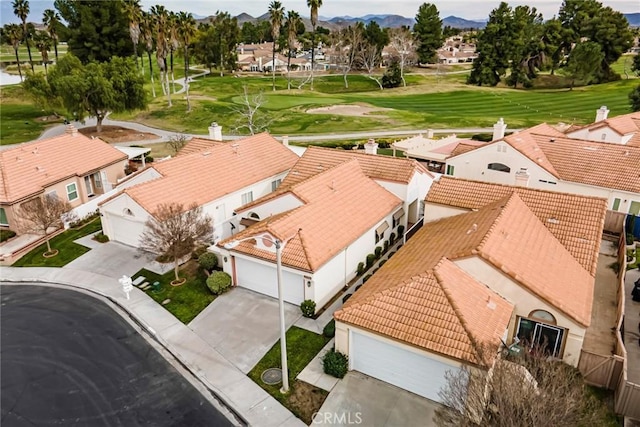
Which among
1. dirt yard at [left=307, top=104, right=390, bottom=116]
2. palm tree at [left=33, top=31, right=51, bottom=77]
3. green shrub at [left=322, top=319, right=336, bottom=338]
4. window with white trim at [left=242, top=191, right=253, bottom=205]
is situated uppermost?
palm tree at [left=33, top=31, right=51, bottom=77]

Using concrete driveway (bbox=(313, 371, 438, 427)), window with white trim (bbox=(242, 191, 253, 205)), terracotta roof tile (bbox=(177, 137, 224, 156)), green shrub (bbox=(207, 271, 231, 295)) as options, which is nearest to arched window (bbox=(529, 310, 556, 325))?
concrete driveway (bbox=(313, 371, 438, 427))

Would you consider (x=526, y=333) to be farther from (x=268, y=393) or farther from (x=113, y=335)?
(x=113, y=335)

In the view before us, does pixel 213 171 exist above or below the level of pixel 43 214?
above

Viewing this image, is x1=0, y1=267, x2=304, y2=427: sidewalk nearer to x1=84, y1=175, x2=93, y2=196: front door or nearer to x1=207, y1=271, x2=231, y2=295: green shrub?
x1=207, y1=271, x2=231, y2=295: green shrub

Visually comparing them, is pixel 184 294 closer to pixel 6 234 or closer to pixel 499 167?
pixel 6 234

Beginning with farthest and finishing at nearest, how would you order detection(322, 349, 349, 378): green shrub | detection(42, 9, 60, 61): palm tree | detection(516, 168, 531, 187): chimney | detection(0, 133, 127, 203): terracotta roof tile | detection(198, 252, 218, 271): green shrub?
1. detection(42, 9, 60, 61): palm tree
2. detection(0, 133, 127, 203): terracotta roof tile
3. detection(516, 168, 531, 187): chimney
4. detection(198, 252, 218, 271): green shrub
5. detection(322, 349, 349, 378): green shrub

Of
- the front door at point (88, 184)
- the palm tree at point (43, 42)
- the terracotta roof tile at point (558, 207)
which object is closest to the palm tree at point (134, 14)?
the palm tree at point (43, 42)

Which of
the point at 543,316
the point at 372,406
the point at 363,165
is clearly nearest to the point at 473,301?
the point at 543,316

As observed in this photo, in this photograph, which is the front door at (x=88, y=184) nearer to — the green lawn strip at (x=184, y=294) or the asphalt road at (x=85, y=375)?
the green lawn strip at (x=184, y=294)
